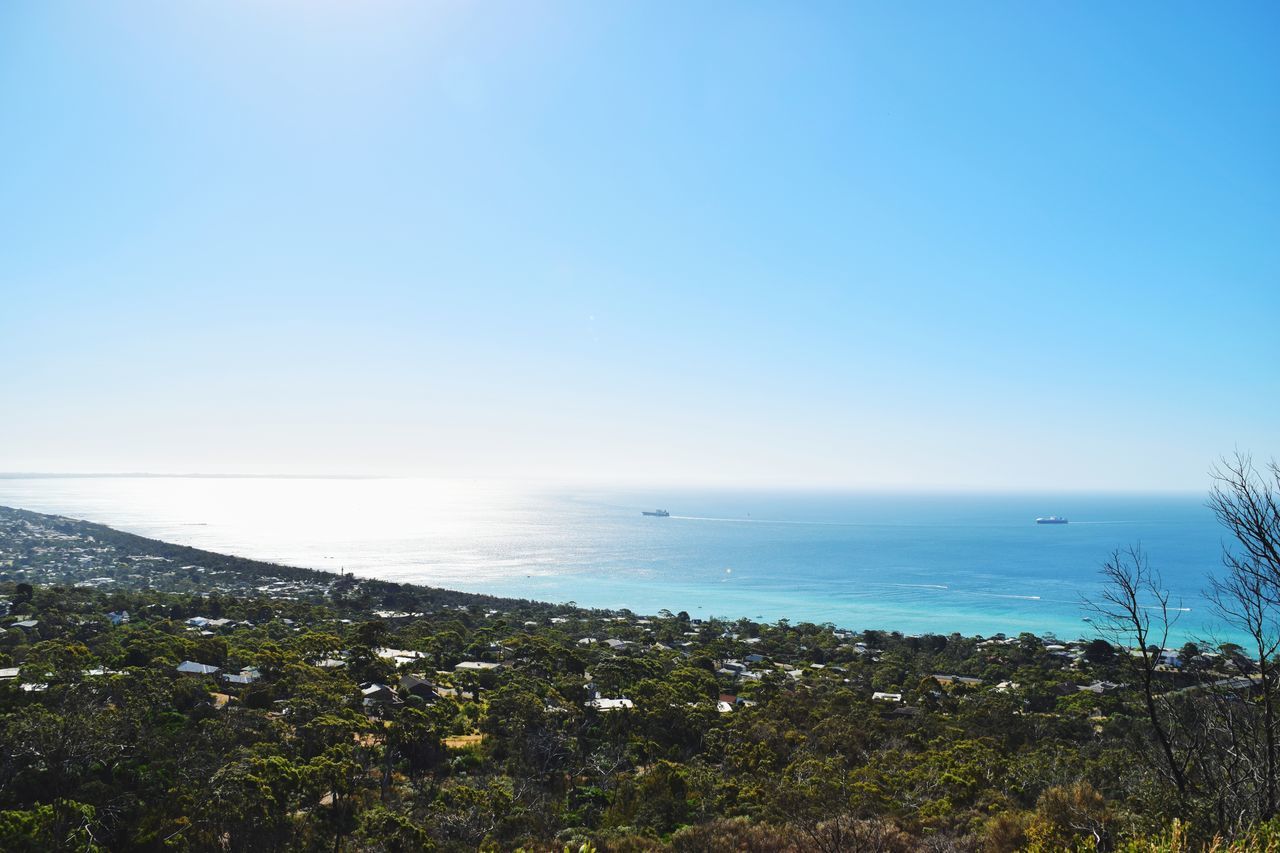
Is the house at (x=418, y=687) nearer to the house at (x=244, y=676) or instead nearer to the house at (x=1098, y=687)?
the house at (x=244, y=676)

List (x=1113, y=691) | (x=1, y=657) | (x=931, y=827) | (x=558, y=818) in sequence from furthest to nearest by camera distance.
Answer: (x=1113, y=691)
(x=1, y=657)
(x=558, y=818)
(x=931, y=827)

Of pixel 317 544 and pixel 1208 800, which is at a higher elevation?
pixel 1208 800

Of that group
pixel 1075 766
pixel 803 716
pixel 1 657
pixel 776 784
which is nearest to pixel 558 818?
pixel 776 784

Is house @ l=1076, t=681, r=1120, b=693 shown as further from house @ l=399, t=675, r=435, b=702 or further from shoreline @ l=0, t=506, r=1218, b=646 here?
house @ l=399, t=675, r=435, b=702

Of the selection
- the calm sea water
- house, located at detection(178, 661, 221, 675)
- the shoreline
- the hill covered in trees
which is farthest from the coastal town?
the shoreline

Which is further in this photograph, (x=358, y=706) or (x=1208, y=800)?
(x=358, y=706)

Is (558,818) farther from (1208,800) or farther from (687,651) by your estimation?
(687,651)
